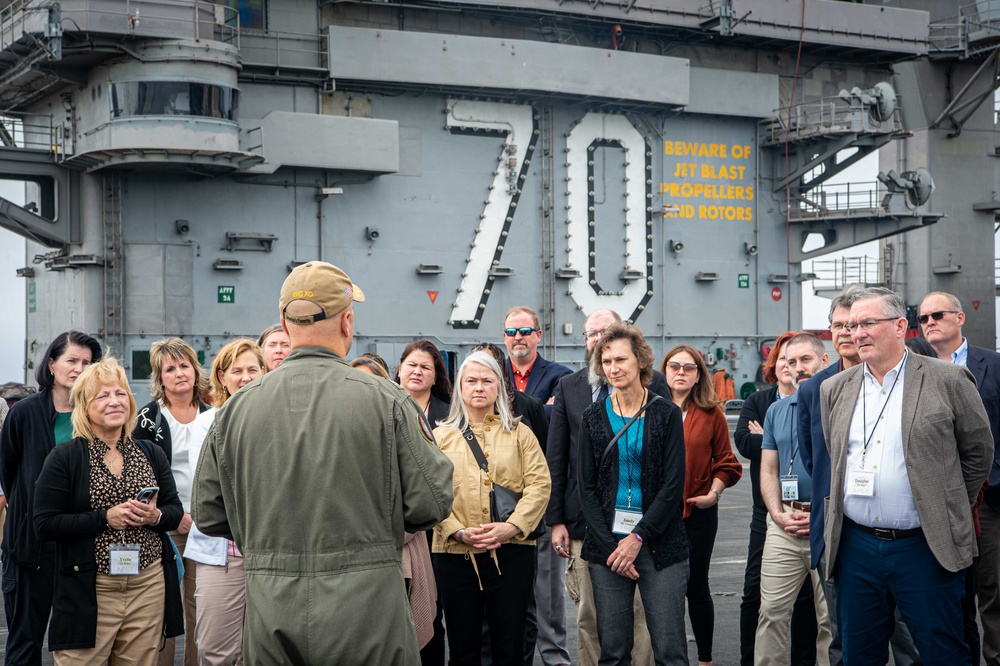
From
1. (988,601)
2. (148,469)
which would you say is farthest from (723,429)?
(148,469)

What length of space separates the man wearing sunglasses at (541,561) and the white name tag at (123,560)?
2.43 metres

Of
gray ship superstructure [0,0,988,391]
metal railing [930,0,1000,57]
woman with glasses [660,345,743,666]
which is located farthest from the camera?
metal railing [930,0,1000,57]

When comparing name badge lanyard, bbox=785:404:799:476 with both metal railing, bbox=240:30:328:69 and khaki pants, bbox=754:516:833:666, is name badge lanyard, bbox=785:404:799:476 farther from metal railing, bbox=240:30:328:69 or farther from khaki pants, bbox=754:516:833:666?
metal railing, bbox=240:30:328:69

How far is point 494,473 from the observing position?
5531mm

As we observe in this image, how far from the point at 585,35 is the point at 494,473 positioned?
17.5 meters

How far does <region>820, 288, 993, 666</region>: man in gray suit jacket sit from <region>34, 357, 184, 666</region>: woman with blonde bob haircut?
321 centimetres

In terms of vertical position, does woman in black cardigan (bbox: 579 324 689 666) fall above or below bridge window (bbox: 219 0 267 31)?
below

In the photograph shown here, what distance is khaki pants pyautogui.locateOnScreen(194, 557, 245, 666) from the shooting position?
201 inches

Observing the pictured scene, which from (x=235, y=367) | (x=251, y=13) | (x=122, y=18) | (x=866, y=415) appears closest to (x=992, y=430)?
(x=866, y=415)

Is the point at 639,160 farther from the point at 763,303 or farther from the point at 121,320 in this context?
the point at 121,320

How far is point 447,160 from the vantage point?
1989cm

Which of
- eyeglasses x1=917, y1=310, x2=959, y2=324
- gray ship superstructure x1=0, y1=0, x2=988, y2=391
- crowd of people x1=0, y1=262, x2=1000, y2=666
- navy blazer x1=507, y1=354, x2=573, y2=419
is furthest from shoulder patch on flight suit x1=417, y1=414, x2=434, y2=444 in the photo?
gray ship superstructure x1=0, y1=0, x2=988, y2=391

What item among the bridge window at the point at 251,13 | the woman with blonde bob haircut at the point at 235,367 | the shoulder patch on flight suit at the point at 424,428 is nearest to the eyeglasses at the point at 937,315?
the woman with blonde bob haircut at the point at 235,367

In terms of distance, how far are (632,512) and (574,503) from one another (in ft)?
2.90
